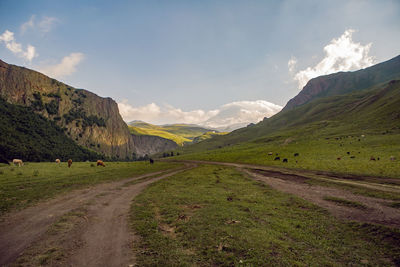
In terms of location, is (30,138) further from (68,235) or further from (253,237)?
(253,237)

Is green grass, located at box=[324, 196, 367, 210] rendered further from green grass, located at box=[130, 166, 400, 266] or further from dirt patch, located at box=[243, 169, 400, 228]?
green grass, located at box=[130, 166, 400, 266]

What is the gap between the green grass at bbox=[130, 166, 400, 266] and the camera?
851cm

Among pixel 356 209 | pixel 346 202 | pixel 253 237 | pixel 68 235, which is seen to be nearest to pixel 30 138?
pixel 68 235

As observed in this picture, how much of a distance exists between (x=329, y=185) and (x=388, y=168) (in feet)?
59.6

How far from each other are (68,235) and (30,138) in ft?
619

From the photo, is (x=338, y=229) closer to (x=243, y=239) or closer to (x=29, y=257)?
(x=243, y=239)

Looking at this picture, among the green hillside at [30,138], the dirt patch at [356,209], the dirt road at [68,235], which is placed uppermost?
the green hillside at [30,138]

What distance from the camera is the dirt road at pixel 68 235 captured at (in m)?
8.17

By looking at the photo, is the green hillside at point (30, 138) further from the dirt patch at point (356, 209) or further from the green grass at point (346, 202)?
the green grass at point (346, 202)

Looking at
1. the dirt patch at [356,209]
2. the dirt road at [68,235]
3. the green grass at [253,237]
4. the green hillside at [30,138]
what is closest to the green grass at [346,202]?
the dirt patch at [356,209]

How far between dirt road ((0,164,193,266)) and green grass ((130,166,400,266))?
4.04ft

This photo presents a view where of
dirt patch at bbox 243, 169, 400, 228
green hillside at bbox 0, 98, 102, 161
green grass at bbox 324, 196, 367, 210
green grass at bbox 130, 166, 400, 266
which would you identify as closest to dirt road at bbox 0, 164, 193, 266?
green grass at bbox 130, 166, 400, 266

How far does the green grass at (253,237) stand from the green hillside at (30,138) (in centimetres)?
13642

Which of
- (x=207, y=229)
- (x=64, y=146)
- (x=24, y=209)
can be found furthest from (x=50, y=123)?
(x=207, y=229)
